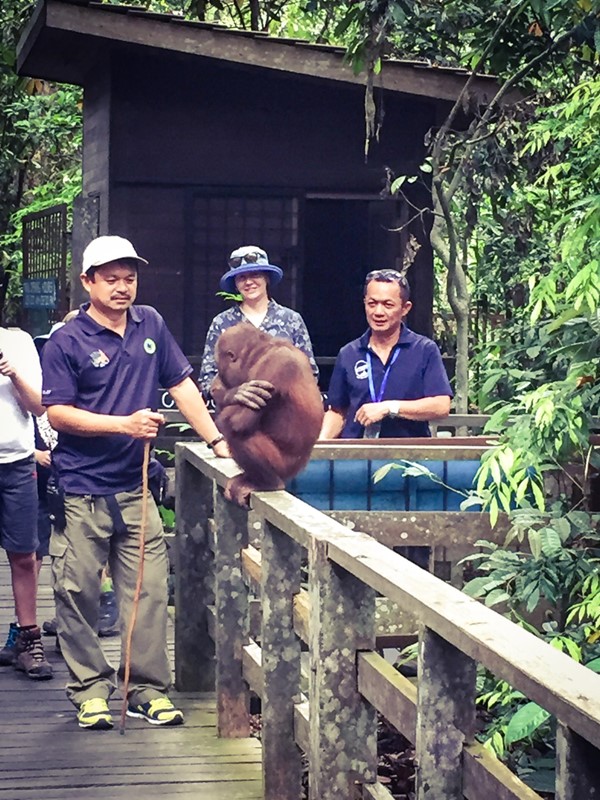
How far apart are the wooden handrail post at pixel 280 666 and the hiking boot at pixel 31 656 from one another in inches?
72.9

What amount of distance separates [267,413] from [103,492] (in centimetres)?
82

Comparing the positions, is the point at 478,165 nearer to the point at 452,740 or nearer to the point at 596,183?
the point at 596,183

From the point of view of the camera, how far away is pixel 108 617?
6875 mm

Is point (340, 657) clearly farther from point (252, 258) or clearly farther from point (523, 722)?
point (252, 258)

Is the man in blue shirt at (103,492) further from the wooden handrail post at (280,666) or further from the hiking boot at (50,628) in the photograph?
the hiking boot at (50,628)

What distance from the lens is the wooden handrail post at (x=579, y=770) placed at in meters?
2.04

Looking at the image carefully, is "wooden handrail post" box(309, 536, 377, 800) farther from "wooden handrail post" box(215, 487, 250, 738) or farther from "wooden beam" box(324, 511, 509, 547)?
"wooden beam" box(324, 511, 509, 547)

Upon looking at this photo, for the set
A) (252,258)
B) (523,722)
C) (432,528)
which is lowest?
(523,722)

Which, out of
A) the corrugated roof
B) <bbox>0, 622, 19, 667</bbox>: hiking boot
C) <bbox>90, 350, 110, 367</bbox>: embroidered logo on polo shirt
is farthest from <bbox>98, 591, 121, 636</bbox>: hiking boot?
the corrugated roof

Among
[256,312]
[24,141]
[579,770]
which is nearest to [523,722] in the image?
[579,770]

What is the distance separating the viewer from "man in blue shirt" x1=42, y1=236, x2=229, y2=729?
514 centimetres

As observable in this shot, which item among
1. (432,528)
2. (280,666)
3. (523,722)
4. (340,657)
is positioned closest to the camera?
(340,657)

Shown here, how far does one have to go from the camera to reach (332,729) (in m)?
3.67

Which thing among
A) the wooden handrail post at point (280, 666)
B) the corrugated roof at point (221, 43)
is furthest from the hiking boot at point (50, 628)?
the corrugated roof at point (221, 43)
